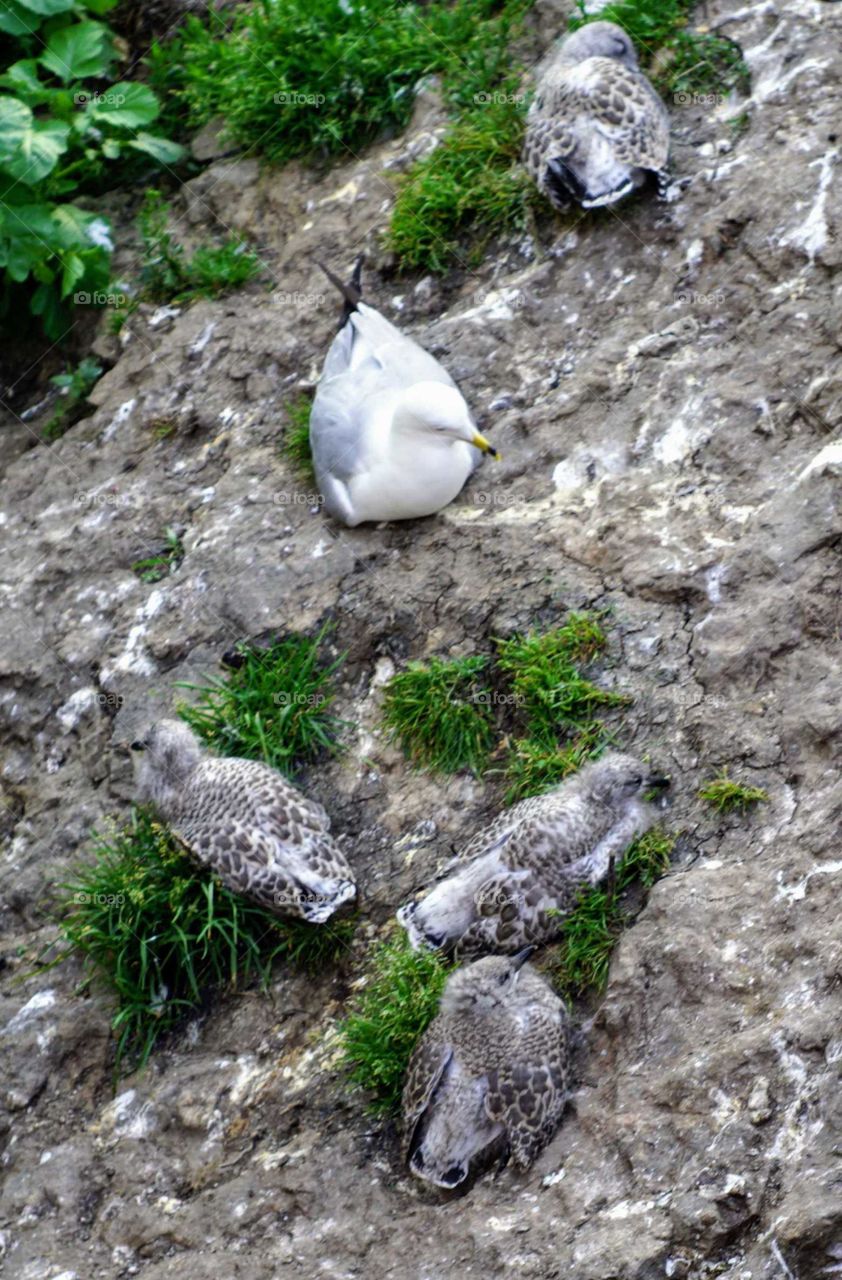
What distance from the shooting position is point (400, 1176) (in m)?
4.59

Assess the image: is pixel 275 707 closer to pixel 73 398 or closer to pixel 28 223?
pixel 73 398

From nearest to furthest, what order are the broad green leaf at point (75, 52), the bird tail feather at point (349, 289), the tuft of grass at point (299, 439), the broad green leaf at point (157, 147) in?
1. the tuft of grass at point (299, 439)
2. the bird tail feather at point (349, 289)
3. the broad green leaf at point (75, 52)
4. the broad green leaf at point (157, 147)

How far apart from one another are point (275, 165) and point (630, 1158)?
579 cm

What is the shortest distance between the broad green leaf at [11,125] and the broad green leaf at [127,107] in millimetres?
553

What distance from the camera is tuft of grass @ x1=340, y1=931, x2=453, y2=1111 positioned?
4.78 m

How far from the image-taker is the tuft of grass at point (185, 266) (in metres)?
7.64

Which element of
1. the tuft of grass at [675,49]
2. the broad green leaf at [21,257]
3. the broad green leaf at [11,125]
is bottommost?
the tuft of grass at [675,49]

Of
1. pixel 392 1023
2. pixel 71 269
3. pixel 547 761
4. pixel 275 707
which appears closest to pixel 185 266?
pixel 71 269

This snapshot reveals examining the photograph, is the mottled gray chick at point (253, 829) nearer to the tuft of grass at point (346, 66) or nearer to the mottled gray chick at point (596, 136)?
the mottled gray chick at point (596, 136)

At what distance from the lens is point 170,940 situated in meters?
5.35

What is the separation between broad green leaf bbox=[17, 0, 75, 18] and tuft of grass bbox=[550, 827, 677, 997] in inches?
223

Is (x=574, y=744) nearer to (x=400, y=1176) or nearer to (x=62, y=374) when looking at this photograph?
(x=400, y=1176)

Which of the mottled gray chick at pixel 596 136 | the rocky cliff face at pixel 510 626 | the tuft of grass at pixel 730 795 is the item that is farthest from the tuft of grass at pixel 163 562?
the tuft of grass at pixel 730 795

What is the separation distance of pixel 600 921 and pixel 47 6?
5.88 m
